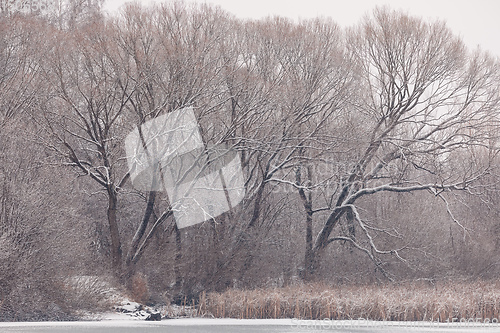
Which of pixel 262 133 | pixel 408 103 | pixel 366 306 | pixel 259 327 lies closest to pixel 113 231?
pixel 262 133

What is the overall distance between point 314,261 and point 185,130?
8.97 meters

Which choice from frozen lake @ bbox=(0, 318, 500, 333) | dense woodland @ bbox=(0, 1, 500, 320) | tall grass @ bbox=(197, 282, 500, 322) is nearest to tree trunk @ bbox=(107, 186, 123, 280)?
dense woodland @ bbox=(0, 1, 500, 320)

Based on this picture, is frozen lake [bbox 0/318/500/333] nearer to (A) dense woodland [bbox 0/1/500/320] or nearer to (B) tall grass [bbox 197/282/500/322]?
(B) tall grass [bbox 197/282/500/322]

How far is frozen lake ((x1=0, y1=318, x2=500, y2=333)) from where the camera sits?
13.0 m

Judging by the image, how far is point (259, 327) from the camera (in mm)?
14578

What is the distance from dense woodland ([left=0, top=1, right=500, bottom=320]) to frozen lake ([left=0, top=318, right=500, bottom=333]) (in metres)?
4.13

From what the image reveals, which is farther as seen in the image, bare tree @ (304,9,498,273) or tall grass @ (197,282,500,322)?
bare tree @ (304,9,498,273)

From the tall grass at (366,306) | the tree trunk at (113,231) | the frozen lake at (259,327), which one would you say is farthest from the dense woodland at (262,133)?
the tall grass at (366,306)

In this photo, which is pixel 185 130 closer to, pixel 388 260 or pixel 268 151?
pixel 268 151

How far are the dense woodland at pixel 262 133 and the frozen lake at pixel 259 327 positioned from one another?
4.13m

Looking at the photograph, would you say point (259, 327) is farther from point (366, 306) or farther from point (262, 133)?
point (262, 133)

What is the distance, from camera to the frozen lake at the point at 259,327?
13.0 m

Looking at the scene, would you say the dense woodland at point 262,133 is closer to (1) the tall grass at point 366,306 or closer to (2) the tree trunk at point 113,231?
(2) the tree trunk at point 113,231

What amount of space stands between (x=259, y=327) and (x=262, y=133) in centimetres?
1224
